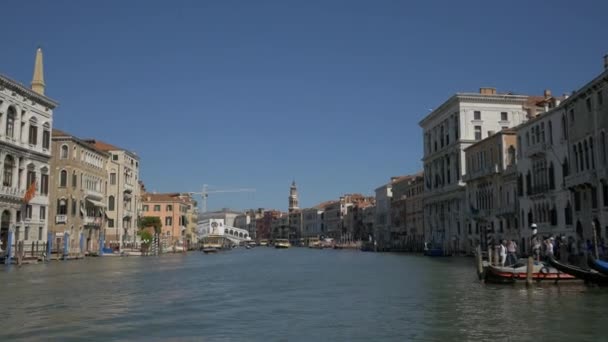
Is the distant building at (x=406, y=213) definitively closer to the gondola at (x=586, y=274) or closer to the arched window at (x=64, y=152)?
the arched window at (x=64, y=152)

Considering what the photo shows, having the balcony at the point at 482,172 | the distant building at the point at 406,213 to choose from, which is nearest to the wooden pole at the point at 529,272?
the balcony at the point at 482,172

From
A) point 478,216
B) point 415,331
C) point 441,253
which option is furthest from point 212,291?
point 441,253

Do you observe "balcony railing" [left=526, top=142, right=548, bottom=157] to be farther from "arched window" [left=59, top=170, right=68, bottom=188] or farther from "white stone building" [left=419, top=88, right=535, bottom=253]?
"arched window" [left=59, top=170, right=68, bottom=188]

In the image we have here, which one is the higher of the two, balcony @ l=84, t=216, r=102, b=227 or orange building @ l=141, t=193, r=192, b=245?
orange building @ l=141, t=193, r=192, b=245

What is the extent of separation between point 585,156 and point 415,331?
2331 cm

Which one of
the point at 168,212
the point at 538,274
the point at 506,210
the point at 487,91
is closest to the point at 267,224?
the point at 168,212

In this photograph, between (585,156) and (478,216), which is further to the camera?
(478,216)

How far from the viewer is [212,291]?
20.3m

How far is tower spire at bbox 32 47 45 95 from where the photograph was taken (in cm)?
4472

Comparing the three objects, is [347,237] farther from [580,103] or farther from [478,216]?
[580,103]

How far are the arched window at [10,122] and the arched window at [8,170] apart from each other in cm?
134

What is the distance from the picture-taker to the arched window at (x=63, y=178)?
49281 mm

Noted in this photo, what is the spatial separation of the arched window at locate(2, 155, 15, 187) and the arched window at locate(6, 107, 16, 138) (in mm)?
1337

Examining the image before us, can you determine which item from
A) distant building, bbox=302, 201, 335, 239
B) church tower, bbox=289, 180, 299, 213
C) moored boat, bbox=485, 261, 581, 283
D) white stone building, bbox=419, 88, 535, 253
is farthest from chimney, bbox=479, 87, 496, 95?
church tower, bbox=289, 180, 299, 213
